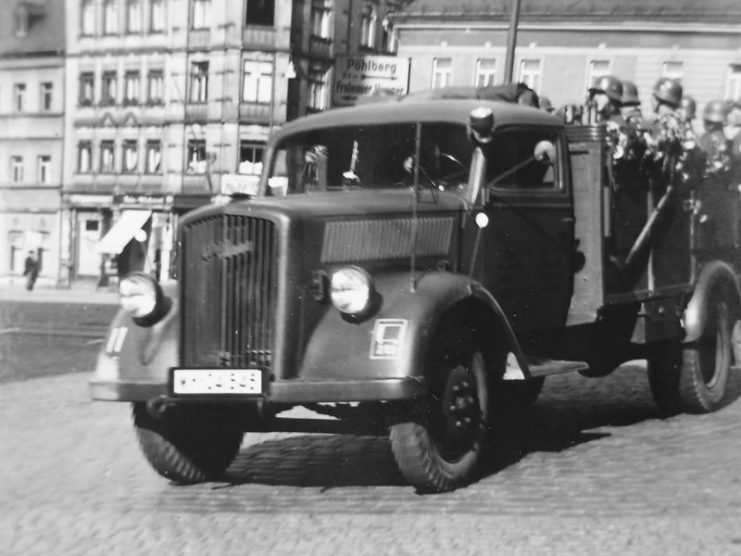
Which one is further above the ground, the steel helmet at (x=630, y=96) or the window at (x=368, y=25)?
the window at (x=368, y=25)

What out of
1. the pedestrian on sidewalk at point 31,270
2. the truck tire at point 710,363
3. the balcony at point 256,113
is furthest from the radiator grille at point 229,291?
the pedestrian on sidewalk at point 31,270

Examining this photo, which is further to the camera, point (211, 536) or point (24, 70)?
point (24, 70)

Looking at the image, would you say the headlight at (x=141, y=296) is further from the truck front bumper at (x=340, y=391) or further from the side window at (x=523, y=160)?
the side window at (x=523, y=160)

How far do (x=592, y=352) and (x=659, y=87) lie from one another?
232 centimetres

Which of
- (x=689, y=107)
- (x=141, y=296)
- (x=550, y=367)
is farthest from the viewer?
(x=689, y=107)

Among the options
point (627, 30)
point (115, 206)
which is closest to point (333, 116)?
point (627, 30)

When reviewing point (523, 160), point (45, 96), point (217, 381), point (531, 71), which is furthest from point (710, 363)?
point (531, 71)

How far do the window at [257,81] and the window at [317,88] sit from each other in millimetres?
467

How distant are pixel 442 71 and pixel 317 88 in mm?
7684

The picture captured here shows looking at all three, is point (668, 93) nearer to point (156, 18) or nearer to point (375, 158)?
point (375, 158)

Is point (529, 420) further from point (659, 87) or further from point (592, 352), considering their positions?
point (659, 87)

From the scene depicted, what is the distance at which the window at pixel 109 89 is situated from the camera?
59.8 ft

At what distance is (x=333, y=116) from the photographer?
8.25 metres

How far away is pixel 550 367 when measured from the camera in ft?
24.8
